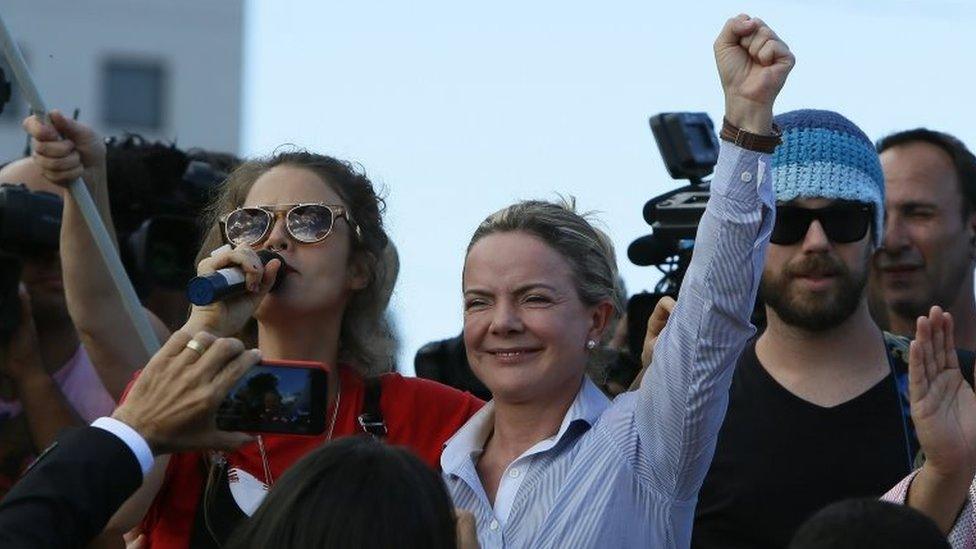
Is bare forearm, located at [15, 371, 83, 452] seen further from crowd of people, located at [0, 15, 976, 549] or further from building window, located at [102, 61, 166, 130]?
building window, located at [102, 61, 166, 130]

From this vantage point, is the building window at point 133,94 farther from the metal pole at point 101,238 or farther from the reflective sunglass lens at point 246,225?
the reflective sunglass lens at point 246,225

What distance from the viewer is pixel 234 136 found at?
37.6 meters

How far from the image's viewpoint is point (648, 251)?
16.3 feet

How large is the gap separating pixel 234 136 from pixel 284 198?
33.7m

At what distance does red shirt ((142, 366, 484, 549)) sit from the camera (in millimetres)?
3947

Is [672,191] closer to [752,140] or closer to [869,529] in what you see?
[752,140]

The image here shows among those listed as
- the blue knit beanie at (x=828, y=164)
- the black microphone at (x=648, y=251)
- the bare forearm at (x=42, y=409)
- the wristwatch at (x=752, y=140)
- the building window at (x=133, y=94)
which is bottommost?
the building window at (x=133, y=94)

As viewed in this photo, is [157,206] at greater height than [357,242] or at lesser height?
lesser

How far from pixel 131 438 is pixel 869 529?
1111 millimetres

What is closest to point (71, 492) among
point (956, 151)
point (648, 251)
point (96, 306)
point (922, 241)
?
point (96, 306)

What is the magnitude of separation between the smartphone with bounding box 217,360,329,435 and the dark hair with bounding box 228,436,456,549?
69cm

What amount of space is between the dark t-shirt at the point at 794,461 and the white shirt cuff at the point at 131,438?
1489mm

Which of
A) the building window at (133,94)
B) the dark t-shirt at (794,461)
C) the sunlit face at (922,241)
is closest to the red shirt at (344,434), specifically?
the dark t-shirt at (794,461)

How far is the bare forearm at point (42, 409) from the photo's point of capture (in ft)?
16.4
